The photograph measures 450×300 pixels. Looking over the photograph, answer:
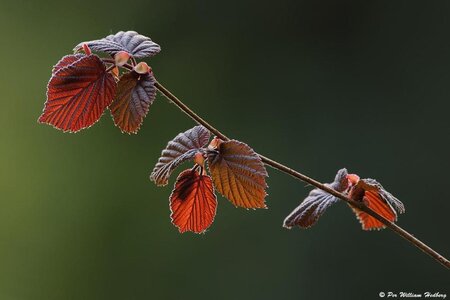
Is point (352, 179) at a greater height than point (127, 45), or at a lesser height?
lesser

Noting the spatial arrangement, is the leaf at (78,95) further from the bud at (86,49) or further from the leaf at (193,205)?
the leaf at (193,205)

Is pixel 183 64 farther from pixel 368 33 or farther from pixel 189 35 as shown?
pixel 368 33

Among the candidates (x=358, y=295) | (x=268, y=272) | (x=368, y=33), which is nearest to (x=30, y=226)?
Answer: (x=268, y=272)

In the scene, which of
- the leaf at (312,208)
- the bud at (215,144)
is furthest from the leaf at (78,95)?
the leaf at (312,208)

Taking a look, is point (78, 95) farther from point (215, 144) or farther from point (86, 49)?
point (215, 144)

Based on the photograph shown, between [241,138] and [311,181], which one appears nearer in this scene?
[311,181]

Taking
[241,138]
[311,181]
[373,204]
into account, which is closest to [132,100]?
[311,181]
